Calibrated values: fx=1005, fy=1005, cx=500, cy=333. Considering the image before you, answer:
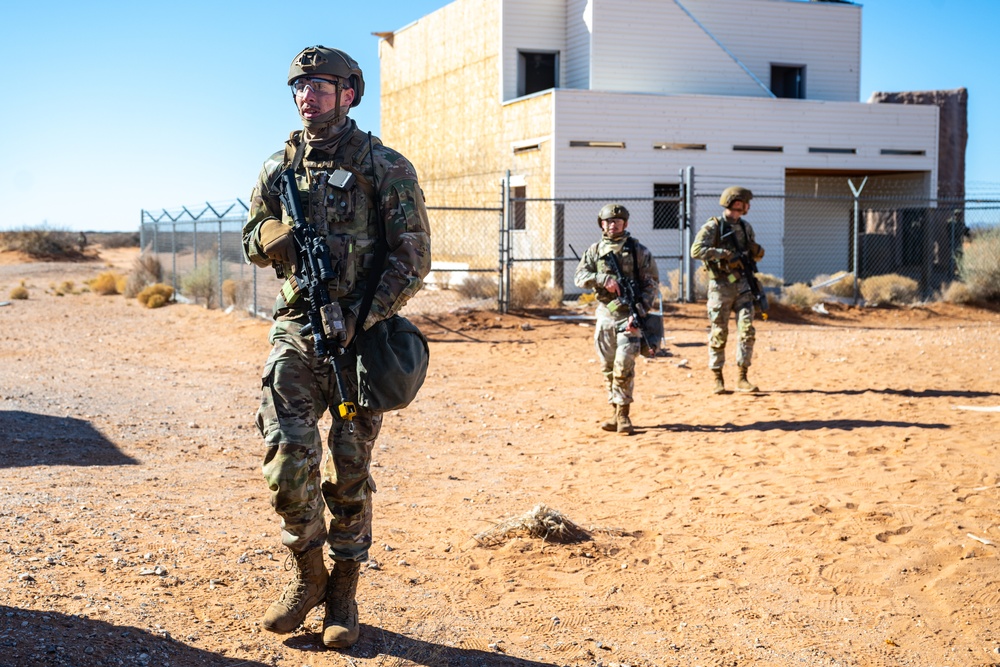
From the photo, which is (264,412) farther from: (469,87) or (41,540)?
(469,87)

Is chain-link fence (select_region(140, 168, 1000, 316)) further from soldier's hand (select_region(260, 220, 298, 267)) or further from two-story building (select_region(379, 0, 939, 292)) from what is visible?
soldier's hand (select_region(260, 220, 298, 267))

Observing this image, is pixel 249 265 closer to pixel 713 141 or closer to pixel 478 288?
pixel 478 288

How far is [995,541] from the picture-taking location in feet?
17.5

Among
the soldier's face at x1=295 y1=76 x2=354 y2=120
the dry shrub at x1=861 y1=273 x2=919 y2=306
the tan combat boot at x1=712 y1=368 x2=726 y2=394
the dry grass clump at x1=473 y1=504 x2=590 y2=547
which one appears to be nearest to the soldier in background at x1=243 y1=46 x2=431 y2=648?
the soldier's face at x1=295 y1=76 x2=354 y2=120

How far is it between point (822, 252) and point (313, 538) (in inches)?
935

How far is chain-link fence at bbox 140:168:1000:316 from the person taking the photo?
18.8m

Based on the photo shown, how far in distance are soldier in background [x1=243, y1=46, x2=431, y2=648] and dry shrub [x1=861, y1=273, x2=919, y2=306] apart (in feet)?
56.5

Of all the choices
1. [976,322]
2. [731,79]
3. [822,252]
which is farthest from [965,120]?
[976,322]

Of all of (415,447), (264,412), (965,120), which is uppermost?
(965,120)

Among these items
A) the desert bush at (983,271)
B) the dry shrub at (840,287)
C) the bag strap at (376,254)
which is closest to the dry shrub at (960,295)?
the desert bush at (983,271)

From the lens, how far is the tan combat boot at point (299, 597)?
3.88 meters

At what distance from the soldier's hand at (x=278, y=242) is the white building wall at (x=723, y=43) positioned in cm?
2029

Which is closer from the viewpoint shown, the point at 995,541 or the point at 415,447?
the point at 995,541

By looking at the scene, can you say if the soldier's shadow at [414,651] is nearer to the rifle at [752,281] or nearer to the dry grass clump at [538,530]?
the dry grass clump at [538,530]
